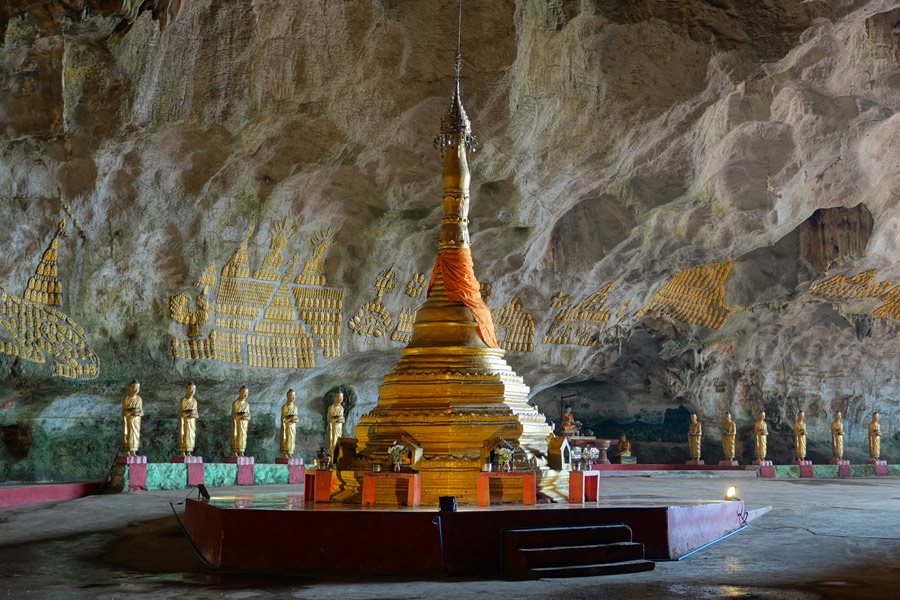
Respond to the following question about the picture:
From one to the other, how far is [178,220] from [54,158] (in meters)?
1.82

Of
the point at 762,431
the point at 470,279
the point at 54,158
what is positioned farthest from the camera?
the point at 762,431

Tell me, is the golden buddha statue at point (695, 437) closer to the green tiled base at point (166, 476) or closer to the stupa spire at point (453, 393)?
the green tiled base at point (166, 476)

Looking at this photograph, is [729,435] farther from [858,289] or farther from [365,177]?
[365,177]

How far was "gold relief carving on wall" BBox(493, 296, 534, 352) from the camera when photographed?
15.9 metres

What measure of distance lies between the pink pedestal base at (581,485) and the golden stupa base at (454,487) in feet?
0.58

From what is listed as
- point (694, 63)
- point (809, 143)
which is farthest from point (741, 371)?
point (694, 63)

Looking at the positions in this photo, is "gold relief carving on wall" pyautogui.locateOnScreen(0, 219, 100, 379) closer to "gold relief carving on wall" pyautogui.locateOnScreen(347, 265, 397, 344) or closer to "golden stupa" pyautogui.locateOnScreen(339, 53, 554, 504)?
"gold relief carving on wall" pyautogui.locateOnScreen(347, 265, 397, 344)

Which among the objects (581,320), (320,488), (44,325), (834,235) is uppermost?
(834,235)

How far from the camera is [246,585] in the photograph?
191 inches

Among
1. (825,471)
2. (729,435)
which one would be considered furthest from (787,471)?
(729,435)

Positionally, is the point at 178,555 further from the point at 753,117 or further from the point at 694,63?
the point at 753,117

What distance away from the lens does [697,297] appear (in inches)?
712

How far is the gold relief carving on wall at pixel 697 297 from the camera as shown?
17.8m

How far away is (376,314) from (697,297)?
7.17 meters
